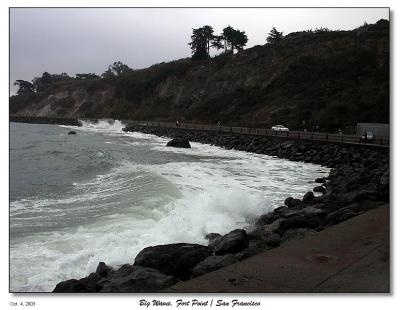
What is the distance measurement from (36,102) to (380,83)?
3754 inches

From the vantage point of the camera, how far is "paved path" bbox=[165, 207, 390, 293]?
441 cm

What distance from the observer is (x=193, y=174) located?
18484mm

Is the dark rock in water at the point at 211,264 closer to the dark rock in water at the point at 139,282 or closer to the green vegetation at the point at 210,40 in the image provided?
the dark rock in water at the point at 139,282

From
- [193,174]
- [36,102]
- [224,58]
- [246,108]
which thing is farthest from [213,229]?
[36,102]

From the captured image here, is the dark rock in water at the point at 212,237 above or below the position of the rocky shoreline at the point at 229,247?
below

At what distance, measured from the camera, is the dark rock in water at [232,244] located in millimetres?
7157

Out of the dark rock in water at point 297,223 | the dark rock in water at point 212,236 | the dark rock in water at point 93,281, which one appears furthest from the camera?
the dark rock in water at point 212,236

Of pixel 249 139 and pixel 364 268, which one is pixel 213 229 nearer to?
pixel 364 268

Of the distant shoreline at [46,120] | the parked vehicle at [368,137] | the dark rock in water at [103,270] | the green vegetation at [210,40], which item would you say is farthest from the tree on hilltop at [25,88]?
the dark rock in water at [103,270]

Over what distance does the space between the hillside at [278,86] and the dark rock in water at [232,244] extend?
88.2 feet

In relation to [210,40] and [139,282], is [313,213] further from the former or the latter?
[210,40]

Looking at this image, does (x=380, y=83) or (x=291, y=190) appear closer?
(x=291, y=190)

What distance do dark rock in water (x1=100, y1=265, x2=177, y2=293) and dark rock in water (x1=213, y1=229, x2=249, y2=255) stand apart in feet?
5.34
